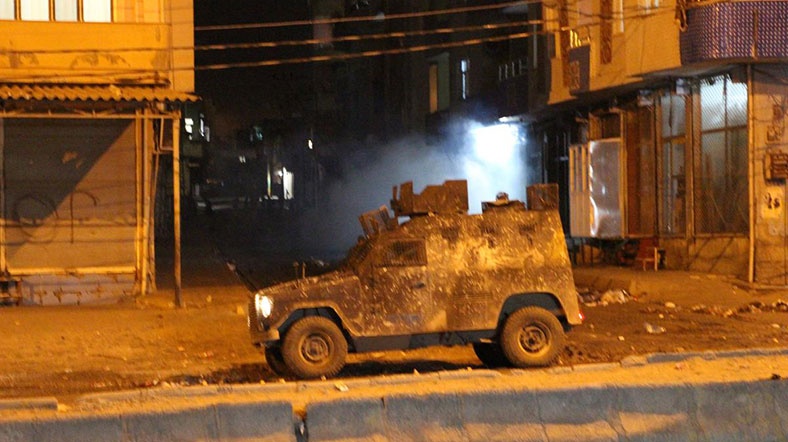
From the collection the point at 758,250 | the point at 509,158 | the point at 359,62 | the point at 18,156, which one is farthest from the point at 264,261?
the point at 359,62

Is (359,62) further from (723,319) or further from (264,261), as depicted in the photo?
(723,319)

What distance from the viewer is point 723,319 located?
1694 cm

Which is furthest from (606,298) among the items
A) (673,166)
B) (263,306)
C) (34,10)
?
(34,10)

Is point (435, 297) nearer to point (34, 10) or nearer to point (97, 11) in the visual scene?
point (97, 11)

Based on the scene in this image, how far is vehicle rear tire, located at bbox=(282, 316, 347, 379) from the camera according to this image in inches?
444

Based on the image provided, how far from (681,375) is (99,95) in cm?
1172

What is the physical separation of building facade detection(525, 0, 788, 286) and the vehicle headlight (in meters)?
11.7

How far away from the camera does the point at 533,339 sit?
11.7 m

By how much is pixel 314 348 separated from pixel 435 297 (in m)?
1.47

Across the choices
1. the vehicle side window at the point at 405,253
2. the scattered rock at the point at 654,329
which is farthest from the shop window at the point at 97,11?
the scattered rock at the point at 654,329

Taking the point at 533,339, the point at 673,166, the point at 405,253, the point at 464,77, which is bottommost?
the point at 533,339

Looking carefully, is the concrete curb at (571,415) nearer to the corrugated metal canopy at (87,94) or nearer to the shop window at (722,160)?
the corrugated metal canopy at (87,94)

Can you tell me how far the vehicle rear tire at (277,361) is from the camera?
11797mm

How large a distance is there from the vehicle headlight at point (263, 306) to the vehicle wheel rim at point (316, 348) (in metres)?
0.52
